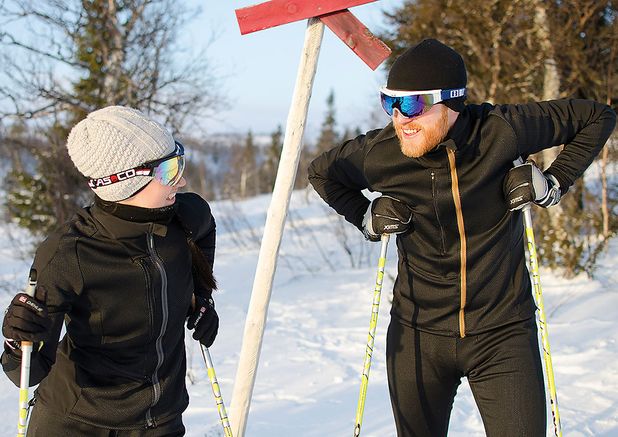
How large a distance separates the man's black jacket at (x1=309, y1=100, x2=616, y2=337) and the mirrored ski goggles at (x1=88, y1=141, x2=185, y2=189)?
0.81m

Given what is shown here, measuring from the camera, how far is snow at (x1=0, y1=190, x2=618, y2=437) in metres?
4.19

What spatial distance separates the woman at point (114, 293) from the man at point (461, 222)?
0.93 meters

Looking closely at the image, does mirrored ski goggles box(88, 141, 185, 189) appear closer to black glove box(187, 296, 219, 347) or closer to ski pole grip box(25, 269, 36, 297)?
ski pole grip box(25, 269, 36, 297)

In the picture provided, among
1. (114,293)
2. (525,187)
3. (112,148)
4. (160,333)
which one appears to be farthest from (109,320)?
(525,187)

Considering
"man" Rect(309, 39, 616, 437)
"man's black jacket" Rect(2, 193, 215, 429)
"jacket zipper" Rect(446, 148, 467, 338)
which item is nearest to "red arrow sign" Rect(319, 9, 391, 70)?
"man" Rect(309, 39, 616, 437)

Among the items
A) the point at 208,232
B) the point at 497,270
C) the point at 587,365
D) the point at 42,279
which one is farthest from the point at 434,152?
the point at 587,365

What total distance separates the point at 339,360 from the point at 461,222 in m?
3.44

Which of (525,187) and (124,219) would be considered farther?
(525,187)

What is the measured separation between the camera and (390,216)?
2570 millimetres

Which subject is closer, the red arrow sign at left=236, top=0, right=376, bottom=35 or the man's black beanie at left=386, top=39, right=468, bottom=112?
the man's black beanie at left=386, top=39, right=468, bottom=112

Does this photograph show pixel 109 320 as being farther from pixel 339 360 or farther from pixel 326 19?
pixel 339 360

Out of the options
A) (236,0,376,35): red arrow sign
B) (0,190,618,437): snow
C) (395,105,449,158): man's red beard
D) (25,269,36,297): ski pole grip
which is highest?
(236,0,376,35): red arrow sign

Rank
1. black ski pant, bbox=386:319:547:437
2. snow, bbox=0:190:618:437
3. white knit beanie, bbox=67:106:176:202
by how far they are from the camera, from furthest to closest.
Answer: snow, bbox=0:190:618:437 → black ski pant, bbox=386:319:547:437 → white knit beanie, bbox=67:106:176:202

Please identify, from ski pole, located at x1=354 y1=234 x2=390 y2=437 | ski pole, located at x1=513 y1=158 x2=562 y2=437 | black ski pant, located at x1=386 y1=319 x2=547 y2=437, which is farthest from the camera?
ski pole, located at x1=354 y1=234 x2=390 y2=437
